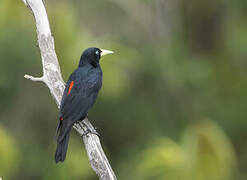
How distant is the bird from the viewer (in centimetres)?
395

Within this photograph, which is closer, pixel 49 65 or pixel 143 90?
pixel 49 65

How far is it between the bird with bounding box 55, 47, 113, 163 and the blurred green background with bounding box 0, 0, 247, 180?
1629 millimetres

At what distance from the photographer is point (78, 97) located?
164 inches

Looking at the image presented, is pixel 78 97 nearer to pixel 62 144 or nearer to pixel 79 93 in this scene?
pixel 79 93

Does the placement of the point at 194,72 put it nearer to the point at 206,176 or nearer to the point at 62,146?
the point at 206,176

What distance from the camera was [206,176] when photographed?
5.92m

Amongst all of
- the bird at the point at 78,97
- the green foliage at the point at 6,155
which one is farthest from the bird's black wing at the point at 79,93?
the green foliage at the point at 6,155

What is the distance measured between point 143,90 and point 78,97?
464 centimetres

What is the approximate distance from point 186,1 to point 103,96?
3147 millimetres

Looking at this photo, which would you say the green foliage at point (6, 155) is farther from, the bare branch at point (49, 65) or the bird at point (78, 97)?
the bare branch at point (49, 65)

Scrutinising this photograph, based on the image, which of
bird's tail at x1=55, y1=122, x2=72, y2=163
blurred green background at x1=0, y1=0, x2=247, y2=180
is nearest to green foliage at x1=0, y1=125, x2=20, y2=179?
blurred green background at x1=0, y1=0, x2=247, y2=180

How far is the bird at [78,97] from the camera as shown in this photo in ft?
13.0

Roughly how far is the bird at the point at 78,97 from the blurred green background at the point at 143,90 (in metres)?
1.63

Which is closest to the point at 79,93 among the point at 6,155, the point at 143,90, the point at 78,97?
the point at 78,97
